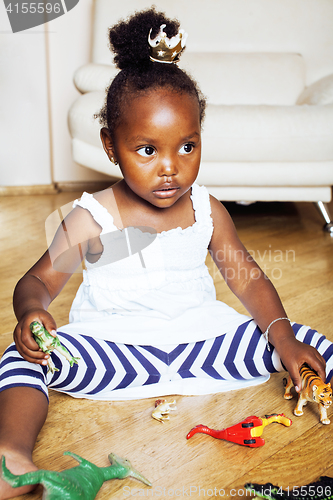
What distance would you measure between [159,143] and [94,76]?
1.27m

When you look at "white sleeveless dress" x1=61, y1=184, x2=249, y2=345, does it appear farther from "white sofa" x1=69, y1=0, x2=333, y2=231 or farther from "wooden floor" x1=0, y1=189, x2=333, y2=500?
"white sofa" x1=69, y1=0, x2=333, y2=231

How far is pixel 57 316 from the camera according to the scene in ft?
3.49

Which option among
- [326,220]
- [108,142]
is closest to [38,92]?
[326,220]

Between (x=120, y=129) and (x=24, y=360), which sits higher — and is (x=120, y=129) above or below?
above

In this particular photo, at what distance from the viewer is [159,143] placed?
694 millimetres

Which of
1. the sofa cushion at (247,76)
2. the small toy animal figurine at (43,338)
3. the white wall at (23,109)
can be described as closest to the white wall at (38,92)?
the white wall at (23,109)

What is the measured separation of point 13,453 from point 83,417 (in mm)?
168

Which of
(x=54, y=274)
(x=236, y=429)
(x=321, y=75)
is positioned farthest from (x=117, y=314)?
(x=321, y=75)

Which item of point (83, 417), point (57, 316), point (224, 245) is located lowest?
point (57, 316)

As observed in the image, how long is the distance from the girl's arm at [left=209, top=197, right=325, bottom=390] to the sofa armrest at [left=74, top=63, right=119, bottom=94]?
114 centimetres

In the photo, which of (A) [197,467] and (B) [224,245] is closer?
(A) [197,467]

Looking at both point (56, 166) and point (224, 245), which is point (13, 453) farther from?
point (56, 166)

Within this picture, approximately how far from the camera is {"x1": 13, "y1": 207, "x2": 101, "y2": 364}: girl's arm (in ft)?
2.06

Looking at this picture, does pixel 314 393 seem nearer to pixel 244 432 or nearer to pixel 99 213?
pixel 244 432
